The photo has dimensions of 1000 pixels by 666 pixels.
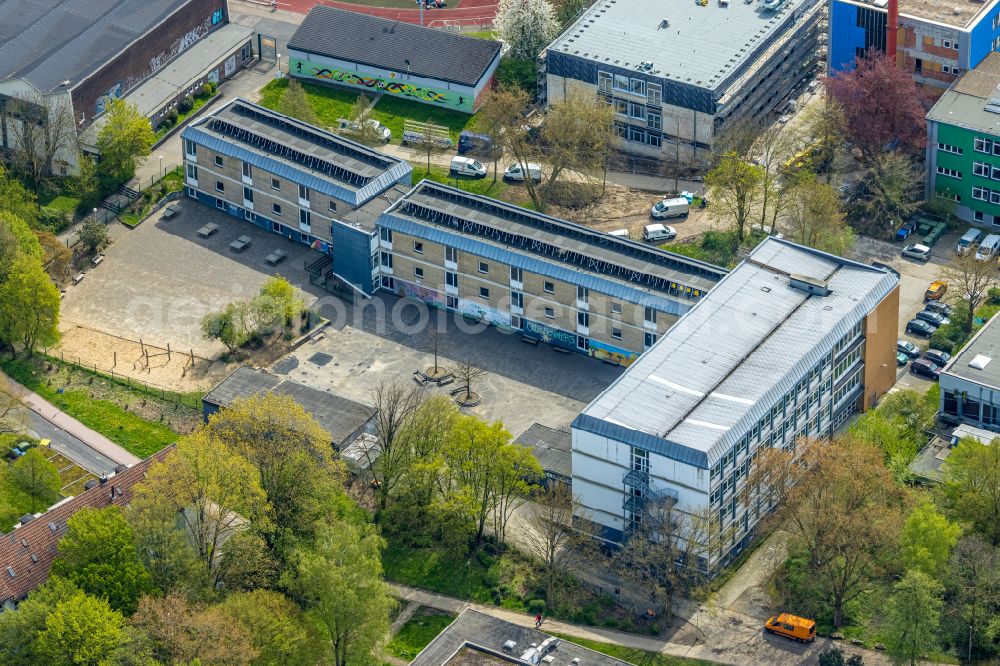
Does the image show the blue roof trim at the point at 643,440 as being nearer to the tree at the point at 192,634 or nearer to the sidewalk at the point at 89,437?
the tree at the point at 192,634

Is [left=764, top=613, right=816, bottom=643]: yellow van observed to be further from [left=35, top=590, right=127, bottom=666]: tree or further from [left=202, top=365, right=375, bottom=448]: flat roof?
[left=35, top=590, right=127, bottom=666]: tree

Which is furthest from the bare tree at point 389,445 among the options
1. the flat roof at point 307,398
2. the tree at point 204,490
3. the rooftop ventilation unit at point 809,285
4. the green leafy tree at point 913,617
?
the green leafy tree at point 913,617

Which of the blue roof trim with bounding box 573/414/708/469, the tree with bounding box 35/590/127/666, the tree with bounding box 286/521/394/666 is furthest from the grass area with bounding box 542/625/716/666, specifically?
the tree with bounding box 35/590/127/666

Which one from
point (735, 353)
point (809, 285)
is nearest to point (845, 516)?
point (735, 353)

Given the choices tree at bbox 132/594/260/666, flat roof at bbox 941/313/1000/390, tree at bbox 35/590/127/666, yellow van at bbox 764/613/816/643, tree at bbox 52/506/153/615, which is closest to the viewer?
tree at bbox 132/594/260/666

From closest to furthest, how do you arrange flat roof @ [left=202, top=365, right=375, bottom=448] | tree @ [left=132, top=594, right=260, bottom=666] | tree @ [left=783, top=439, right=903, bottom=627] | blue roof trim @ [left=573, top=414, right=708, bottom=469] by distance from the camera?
tree @ [left=132, top=594, right=260, bottom=666], tree @ [left=783, top=439, right=903, bottom=627], blue roof trim @ [left=573, top=414, right=708, bottom=469], flat roof @ [left=202, top=365, right=375, bottom=448]

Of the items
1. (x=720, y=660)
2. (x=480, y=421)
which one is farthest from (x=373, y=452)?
(x=720, y=660)
